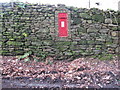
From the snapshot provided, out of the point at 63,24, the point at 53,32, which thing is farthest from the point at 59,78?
the point at 63,24

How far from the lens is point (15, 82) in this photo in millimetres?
3109

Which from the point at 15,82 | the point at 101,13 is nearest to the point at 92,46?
the point at 101,13

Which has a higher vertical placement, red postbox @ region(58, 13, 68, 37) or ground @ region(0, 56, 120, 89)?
red postbox @ region(58, 13, 68, 37)

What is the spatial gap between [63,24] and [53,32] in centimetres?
52

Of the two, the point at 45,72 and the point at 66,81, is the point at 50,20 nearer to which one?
the point at 45,72

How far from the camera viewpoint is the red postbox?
4.96 m

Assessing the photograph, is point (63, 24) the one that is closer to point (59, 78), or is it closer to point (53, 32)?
point (53, 32)

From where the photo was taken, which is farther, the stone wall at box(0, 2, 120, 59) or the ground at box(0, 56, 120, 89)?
the stone wall at box(0, 2, 120, 59)

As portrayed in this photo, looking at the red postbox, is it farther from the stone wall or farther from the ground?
the ground

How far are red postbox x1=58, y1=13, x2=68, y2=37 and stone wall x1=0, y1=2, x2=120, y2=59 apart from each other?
0.55 feet

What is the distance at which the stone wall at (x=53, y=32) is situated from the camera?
4.94m

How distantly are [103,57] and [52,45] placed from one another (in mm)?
2111

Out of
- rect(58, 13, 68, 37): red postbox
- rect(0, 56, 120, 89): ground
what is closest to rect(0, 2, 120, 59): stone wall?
rect(58, 13, 68, 37): red postbox

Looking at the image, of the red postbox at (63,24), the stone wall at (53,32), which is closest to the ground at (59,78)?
the stone wall at (53,32)
